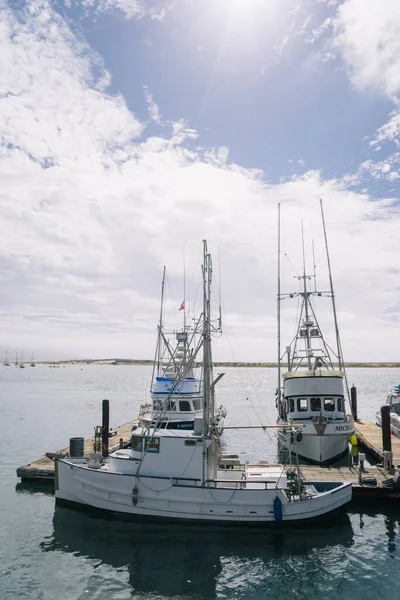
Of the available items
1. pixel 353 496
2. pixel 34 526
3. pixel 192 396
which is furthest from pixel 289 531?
pixel 192 396

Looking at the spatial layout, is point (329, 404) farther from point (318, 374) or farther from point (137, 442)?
point (137, 442)

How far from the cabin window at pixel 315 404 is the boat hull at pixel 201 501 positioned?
8.68 metres

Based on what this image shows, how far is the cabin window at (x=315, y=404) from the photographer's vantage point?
86.2 feet

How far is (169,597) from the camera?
1236 centimetres

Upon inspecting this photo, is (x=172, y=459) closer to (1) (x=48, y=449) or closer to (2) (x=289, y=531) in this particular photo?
(2) (x=289, y=531)

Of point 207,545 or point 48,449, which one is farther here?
point 48,449

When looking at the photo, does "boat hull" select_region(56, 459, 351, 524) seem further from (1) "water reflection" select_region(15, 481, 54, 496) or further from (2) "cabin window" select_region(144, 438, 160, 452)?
(1) "water reflection" select_region(15, 481, 54, 496)

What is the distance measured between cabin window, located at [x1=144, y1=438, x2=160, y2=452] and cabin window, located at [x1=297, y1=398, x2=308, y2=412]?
11.7 m

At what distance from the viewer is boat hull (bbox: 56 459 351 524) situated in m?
16.6

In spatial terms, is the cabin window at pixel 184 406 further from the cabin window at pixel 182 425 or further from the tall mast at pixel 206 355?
→ the tall mast at pixel 206 355

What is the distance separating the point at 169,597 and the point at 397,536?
906cm

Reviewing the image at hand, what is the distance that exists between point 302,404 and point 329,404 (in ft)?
5.02

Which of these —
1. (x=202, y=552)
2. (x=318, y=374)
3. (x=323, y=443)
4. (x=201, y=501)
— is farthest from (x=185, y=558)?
(x=318, y=374)

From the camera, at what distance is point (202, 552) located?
15047 millimetres
